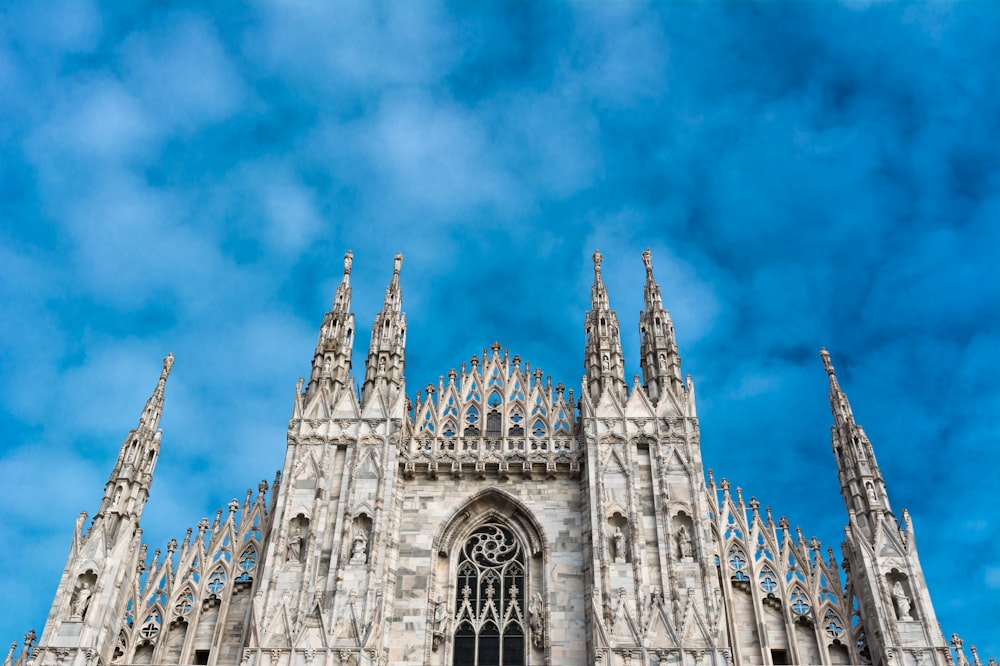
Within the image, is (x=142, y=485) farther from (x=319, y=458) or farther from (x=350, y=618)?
(x=350, y=618)

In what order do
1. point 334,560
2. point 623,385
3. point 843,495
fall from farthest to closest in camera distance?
point 623,385 → point 843,495 → point 334,560

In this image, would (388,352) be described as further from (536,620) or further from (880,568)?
(880,568)

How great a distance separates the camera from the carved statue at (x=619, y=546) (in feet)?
69.1

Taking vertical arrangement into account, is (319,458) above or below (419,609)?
above

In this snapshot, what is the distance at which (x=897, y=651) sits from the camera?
19.4 metres

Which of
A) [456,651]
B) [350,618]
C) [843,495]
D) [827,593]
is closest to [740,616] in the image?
[827,593]

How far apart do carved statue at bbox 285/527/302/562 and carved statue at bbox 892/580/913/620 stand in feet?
41.9

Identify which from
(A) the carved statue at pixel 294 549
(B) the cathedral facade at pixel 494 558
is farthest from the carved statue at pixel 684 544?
(A) the carved statue at pixel 294 549

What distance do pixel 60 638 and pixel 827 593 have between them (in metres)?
16.3

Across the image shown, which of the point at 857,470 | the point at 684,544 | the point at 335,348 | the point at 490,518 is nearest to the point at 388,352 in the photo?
the point at 335,348

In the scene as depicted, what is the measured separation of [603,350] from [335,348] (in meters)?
7.06

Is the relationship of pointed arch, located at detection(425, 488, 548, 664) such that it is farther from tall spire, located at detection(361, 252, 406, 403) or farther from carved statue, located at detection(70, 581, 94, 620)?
carved statue, located at detection(70, 581, 94, 620)

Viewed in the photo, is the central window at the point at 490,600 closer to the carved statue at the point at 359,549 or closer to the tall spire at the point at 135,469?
the carved statue at the point at 359,549

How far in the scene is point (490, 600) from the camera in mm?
21906
